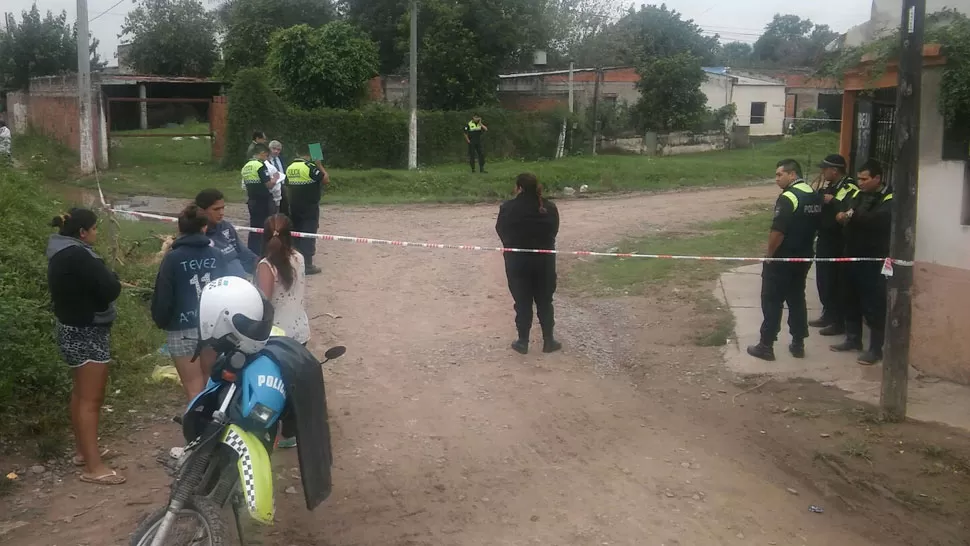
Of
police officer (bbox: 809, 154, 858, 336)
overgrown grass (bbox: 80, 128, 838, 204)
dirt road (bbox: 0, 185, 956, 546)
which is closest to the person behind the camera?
dirt road (bbox: 0, 185, 956, 546)

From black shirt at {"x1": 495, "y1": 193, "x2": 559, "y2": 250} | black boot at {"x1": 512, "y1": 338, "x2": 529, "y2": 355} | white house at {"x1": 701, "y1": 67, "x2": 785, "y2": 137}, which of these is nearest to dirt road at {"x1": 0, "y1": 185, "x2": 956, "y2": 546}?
black boot at {"x1": 512, "y1": 338, "x2": 529, "y2": 355}

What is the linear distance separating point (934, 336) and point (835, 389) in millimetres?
901

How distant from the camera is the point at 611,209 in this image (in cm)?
1842

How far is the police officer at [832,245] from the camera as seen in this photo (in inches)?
330

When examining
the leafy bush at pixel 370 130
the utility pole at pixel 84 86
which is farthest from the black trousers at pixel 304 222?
the leafy bush at pixel 370 130

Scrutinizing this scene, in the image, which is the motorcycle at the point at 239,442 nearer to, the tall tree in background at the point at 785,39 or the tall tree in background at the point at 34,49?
the tall tree in background at the point at 34,49

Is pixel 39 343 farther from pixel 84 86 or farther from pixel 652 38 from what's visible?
pixel 652 38

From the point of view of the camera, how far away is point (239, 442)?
12.9ft

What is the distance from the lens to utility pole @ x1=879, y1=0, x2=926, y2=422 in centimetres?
610

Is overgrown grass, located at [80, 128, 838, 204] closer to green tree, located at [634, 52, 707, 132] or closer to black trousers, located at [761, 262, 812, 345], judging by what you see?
green tree, located at [634, 52, 707, 132]

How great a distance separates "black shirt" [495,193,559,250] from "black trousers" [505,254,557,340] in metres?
0.13

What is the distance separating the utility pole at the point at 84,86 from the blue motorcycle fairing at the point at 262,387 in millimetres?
19602

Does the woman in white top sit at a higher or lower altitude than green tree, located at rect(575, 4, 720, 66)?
lower

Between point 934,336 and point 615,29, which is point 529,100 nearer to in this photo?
point 615,29
